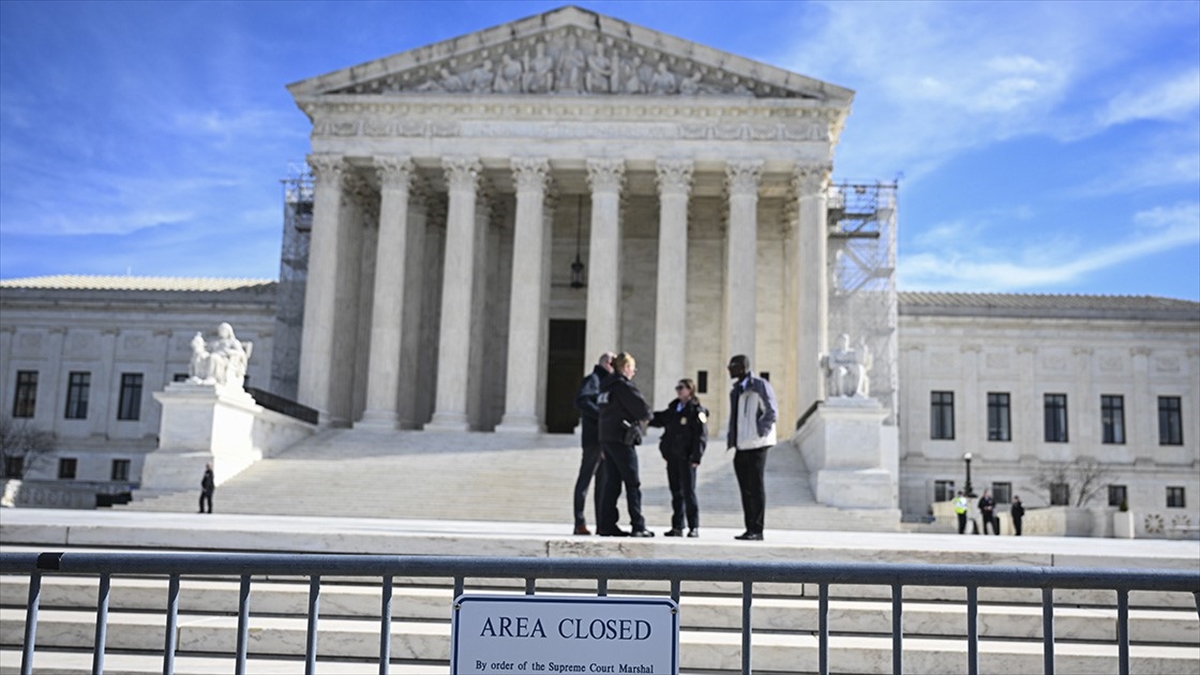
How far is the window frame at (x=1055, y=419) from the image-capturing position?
54.8 m

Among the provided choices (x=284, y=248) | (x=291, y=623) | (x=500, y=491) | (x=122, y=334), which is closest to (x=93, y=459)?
(x=122, y=334)

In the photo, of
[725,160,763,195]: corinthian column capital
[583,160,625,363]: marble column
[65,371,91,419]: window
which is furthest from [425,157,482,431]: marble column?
[65,371,91,419]: window

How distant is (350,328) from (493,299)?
6.24 metres

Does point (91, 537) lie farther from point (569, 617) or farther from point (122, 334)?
point (122, 334)

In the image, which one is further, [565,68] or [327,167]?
[565,68]

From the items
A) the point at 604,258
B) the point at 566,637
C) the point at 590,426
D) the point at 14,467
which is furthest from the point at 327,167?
the point at 566,637

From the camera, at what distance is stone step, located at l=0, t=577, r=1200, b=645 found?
9.59 meters

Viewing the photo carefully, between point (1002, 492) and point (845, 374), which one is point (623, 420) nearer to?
point (845, 374)

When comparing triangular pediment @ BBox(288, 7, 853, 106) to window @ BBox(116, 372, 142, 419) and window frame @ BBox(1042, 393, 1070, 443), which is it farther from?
window frame @ BBox(1042, 393, 1070, 443)

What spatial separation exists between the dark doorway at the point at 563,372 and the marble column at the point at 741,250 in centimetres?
789

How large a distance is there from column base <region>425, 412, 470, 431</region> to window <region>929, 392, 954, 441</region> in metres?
25.1

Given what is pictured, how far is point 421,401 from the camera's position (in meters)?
44.9

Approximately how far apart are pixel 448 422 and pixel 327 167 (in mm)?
10015

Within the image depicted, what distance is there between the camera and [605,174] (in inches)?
1614
